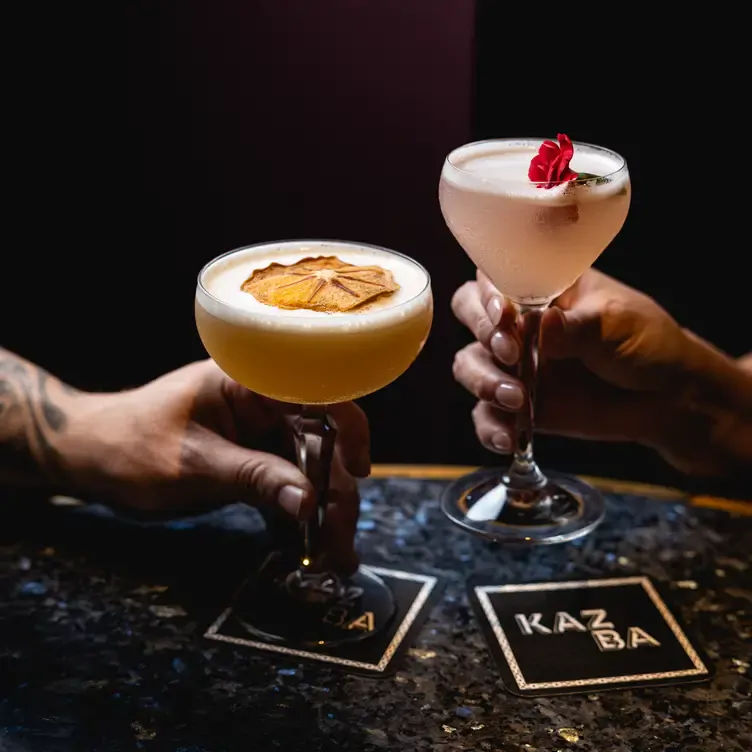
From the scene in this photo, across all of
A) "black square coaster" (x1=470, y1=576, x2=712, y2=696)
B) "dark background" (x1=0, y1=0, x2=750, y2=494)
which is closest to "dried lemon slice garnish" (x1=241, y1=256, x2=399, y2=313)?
"black square coaster" (x1=470, y1=576, x2=712, y2=696)

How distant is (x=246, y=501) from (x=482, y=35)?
69.8 inches

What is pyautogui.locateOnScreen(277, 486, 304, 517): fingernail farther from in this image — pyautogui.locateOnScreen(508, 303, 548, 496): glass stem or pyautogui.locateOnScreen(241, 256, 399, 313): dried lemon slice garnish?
pyautogui.locateOnScreen(508, 303, 548, 496): glass stem

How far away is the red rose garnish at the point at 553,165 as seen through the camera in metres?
1.37

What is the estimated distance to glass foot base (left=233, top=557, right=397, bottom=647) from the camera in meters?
1.42

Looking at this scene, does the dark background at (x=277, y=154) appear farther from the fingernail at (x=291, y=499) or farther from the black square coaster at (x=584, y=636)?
the fingernail at (x=291, y=499)

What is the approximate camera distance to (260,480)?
146 cm

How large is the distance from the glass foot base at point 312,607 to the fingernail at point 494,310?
1.55 feet

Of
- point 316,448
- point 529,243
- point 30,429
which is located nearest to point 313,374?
point 316,448

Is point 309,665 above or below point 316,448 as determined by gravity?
below

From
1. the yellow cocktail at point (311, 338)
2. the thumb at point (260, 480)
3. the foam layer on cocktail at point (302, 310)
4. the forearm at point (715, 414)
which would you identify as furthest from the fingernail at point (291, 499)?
the forearm at point (715, 414)

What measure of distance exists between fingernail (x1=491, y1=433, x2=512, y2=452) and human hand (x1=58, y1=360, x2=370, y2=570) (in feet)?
0.83

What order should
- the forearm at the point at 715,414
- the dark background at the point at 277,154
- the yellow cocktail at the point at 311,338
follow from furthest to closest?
the dark background at the point at 277,154 < the forearm at the point at 715,414 < the yellow cocktail at the point at 311,338

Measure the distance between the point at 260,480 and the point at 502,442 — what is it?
0.45 m

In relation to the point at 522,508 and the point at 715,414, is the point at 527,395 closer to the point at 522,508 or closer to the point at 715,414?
the point at 522,508
